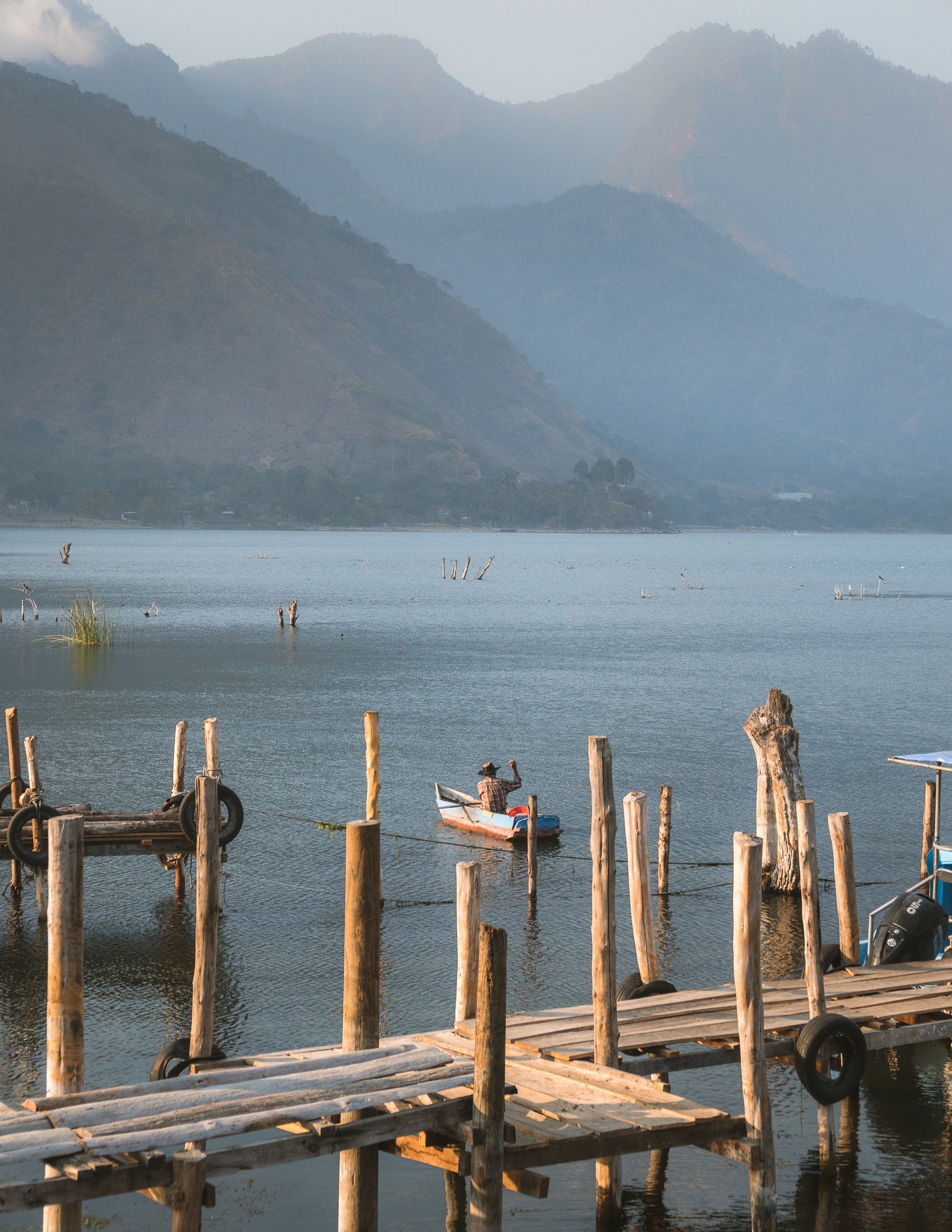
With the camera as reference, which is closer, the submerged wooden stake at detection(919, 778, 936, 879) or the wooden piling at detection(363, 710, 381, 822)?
the submerged wooden stake at detection(919, 778, 936, 879)

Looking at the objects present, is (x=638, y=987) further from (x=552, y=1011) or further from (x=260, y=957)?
(x=260, y=957)

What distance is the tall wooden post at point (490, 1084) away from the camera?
946 centimetres

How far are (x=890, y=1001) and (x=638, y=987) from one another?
2.64m

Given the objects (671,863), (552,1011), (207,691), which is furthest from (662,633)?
(552,1011)

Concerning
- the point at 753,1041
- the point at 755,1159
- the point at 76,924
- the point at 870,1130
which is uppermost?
the point at 76,924

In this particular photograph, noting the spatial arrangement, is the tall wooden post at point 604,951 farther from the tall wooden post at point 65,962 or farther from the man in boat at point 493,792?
the man in boat at point 493,792

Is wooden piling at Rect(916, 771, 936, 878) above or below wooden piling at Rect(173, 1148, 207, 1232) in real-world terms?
above

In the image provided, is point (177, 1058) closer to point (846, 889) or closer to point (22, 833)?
point (846, 889)

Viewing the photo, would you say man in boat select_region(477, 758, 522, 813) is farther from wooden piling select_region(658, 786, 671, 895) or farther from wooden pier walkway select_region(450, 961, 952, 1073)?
wooden pier walkway select_region(450, 961, 952, 1073)

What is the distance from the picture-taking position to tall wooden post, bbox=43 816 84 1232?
10.2 meters

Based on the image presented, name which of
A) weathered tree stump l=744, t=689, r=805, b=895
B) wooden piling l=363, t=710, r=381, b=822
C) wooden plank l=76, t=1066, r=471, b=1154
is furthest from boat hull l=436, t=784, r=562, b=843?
wooden plank l=76, t=1066, r=471, b=1154

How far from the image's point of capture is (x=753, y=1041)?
443 inches

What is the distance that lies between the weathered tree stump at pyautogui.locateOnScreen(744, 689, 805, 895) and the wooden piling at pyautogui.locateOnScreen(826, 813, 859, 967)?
6951 millimetres

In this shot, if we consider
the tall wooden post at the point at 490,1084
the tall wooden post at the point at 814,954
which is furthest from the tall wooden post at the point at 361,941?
the tall wooden post at the point at 814,954
